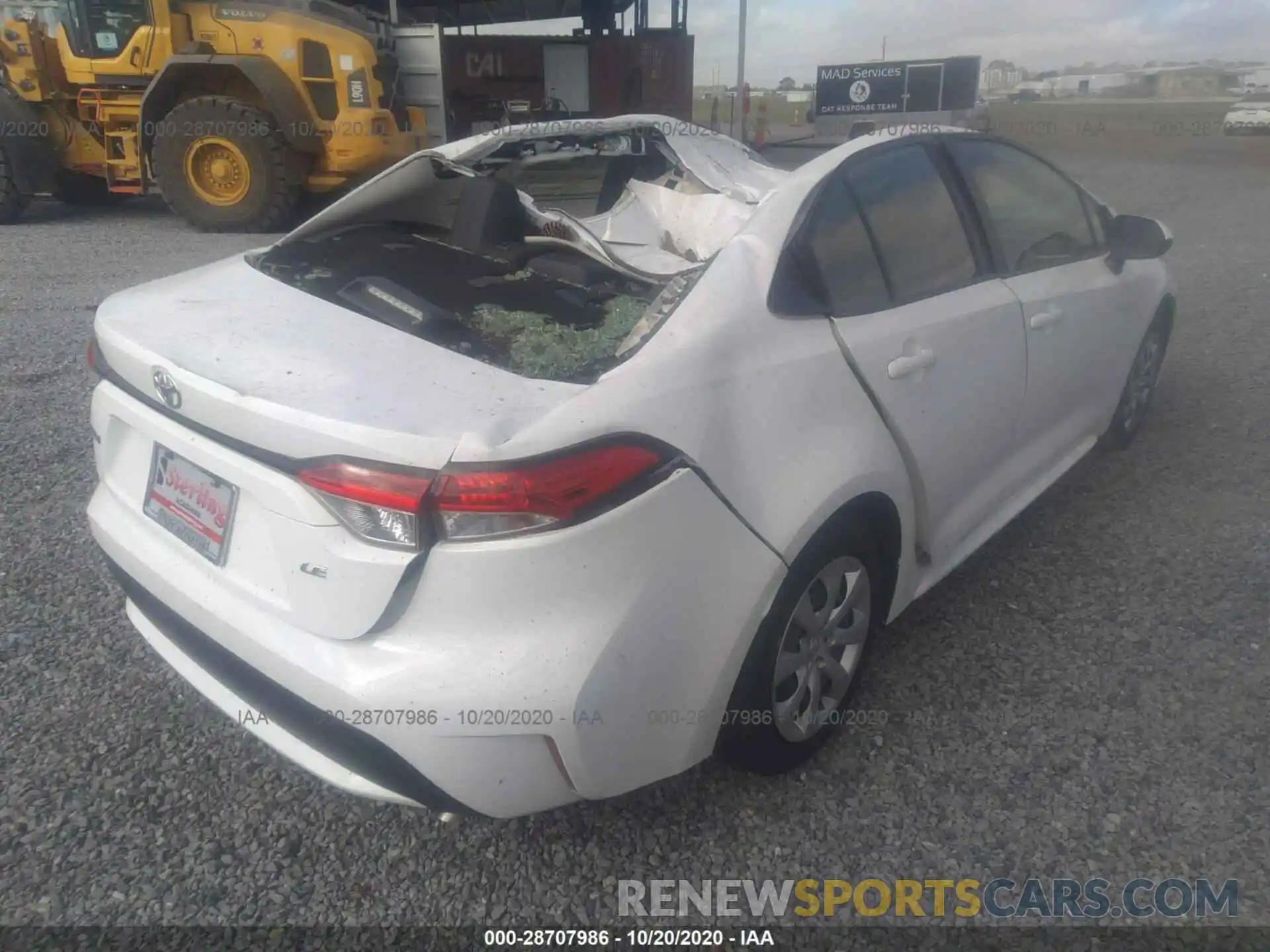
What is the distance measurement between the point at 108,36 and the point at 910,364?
10131 mm

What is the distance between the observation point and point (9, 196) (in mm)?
9383

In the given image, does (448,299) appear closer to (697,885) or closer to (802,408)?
(802,408)

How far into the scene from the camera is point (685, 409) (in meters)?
1.76

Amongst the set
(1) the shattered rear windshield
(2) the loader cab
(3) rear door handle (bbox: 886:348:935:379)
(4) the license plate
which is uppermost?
(2) the loader cab

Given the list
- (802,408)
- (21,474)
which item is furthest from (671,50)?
(802,408)

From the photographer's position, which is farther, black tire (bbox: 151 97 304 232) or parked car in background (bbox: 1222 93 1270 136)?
parked car in background (bbox: 1222 93 1270 136)

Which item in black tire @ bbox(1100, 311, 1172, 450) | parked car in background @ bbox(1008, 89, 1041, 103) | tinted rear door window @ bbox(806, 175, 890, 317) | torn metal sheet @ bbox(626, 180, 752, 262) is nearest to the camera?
tinted rear door window @ bbox(806, 175, 890, 317)

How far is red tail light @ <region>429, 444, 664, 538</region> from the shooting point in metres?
1.56

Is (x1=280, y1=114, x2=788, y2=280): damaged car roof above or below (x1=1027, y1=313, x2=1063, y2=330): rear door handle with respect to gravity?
above

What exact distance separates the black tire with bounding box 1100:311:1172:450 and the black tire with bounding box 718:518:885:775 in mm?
2252

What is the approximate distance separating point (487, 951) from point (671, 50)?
16.8 m

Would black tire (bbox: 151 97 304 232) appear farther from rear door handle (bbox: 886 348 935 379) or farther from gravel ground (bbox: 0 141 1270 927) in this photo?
rear door handle (bbox: 886 348 935 379)

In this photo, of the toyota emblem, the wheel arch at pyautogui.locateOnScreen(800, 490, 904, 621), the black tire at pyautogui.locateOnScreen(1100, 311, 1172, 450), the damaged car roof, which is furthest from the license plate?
the black tire at pyautogui.locateOnScreen(1100, 311, 1172, 450)

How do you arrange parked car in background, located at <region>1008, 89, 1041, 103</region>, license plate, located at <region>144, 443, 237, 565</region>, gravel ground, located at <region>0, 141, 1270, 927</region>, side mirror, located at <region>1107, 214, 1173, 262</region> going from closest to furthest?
license plate, located at <region>144, 443, 237, 565</region>
gravel ground, located at <region>0, 141, 1270, 927</region>
side mirror, located at <region>1107, 214, 1173, 262</region>
parked car in background, located at <region>1008, 89, 1041, 103</region>
